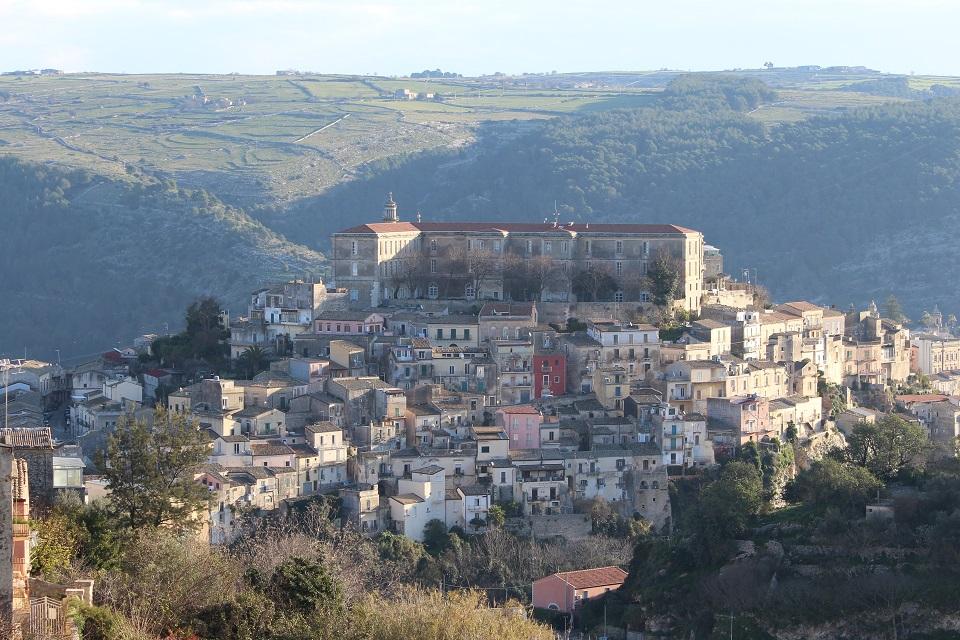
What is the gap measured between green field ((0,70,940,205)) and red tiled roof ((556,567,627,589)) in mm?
87058

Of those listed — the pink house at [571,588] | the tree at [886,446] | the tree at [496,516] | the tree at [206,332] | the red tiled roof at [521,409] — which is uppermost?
the tree at [206,332]

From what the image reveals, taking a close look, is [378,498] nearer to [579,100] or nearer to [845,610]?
[845,610]

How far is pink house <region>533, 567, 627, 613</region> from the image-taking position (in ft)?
148

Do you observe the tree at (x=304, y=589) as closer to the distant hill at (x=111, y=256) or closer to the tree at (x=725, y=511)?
the tree at (x=725, y=511)

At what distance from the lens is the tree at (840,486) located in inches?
1713

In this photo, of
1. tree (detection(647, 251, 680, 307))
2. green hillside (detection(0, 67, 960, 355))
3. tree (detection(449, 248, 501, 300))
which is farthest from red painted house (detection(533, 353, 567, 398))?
green hillside (detection(0, 67, 960, 355))

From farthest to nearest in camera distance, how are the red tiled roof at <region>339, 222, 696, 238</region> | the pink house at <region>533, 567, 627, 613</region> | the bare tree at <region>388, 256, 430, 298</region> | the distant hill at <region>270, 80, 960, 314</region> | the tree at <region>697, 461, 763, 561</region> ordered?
the distant hill at <region>270, 80, 960, 314</region> < the red tiled roof at <region>339, 222, 696, 238</region> < the bare tree at <region>388, 256, 430, 298</region> < the pink house at <region>533, 567, 627, 613</region> < the tree at <region>697, 461, 763, 561</region>

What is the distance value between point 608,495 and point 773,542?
959 cm

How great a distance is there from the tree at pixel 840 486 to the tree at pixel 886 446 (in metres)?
0.70

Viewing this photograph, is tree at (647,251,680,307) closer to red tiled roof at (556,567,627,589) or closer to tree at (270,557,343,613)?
red tiled roof at (556,567,627,589)

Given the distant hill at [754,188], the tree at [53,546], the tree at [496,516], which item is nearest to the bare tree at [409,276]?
the tree at [496,516]

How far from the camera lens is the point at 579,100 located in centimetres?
17200

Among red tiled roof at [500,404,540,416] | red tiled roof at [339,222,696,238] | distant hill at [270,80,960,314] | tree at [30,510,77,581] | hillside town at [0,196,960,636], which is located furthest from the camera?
distant hill at [270,80,960,314]

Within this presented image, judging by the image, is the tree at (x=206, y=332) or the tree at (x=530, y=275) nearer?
the tree at (x=206, y=332)
